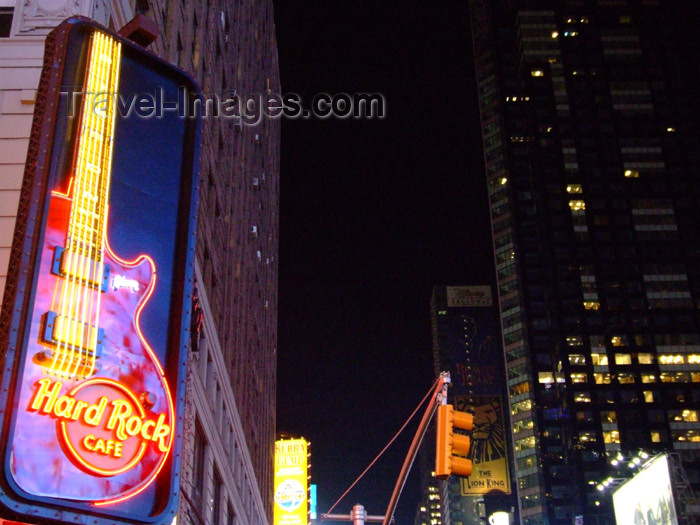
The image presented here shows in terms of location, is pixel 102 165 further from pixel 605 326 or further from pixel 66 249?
pixel 605 326

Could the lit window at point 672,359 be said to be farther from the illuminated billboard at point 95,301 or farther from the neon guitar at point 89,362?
the neon guitar at point 89,362

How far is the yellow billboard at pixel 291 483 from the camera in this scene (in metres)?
57.6

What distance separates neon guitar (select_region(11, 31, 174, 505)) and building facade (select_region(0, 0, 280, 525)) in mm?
1775

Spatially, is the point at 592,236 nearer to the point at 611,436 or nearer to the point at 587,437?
the point at 611,436

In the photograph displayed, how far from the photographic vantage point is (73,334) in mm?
12625

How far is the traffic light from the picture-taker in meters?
12.2

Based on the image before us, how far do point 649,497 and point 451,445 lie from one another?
42.3 metres

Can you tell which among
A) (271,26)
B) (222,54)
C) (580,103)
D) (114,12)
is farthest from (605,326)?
(114,12)

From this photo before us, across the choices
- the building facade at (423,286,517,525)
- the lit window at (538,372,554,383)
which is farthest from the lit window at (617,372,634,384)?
the building facade at (423,286,517,525)

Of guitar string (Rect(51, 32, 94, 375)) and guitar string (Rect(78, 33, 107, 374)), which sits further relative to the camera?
guitar string (Rect(78, 33, 107, 374))

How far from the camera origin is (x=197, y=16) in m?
36.2

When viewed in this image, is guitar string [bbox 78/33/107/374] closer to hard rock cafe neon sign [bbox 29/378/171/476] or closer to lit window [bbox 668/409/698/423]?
hard rock cafe neon sign [bbox 29/378/171/476]

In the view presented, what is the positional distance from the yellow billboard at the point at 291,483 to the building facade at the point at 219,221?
152cm

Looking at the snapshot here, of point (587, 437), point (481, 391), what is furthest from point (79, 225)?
point (481, 391)
